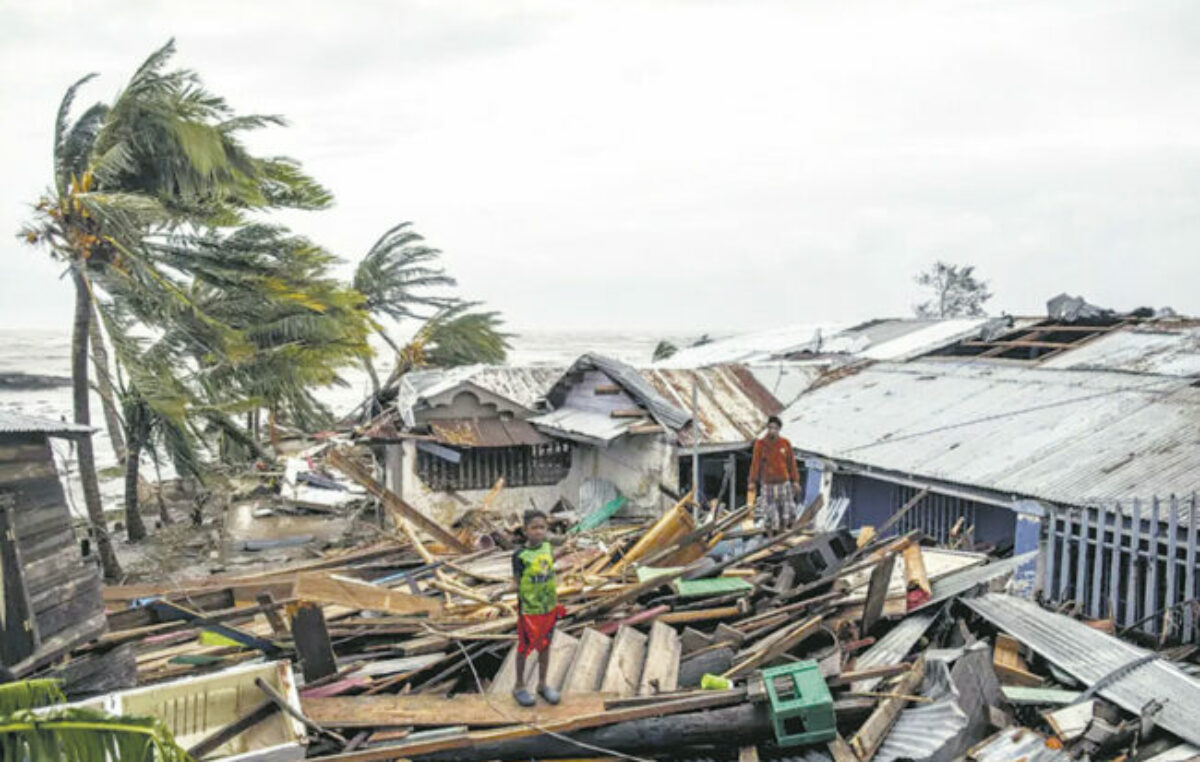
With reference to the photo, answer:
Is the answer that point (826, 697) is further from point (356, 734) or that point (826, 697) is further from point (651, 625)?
point (356, 734)

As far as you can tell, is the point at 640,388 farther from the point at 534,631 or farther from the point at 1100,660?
the point at 534,631

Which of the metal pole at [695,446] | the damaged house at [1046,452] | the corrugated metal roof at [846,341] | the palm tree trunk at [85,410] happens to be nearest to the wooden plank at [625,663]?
the damaged house at [1046,452]

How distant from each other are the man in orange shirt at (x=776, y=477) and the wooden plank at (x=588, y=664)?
3846 mm

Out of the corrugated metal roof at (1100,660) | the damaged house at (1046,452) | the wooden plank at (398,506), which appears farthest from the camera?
the wooden plank at (398,506)

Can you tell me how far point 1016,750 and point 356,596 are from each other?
5301 mm

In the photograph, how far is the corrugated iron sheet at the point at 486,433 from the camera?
17969 mm

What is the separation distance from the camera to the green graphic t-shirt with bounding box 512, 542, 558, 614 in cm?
637

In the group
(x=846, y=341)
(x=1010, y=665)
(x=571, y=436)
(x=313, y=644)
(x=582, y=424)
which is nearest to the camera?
(x=313, y=644)

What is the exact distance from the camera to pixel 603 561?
10195mm

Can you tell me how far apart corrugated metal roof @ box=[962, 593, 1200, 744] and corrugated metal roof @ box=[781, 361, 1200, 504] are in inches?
89.5

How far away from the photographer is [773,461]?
1084cm

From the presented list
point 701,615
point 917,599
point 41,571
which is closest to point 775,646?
point 701,615

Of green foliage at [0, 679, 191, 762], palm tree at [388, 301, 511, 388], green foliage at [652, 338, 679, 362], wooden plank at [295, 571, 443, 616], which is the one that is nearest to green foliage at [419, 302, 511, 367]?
palm tree at [388, 301, 511, 388]

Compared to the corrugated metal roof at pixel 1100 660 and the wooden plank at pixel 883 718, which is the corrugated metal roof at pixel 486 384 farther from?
the wooden plank at pixel 883 718
